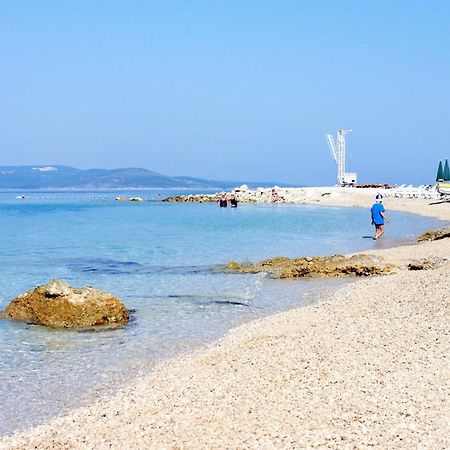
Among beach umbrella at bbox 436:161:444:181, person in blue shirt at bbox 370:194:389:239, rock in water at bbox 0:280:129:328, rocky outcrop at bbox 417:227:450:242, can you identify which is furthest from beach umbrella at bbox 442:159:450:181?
rock in water at bbox 0:280:129:328

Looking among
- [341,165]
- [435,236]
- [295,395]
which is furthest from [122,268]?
[341,165]

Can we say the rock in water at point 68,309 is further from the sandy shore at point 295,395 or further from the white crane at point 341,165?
the white crane at point 341,165

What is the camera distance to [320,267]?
54.2ft

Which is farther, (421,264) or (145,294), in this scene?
(421,264)

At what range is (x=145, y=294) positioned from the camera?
14266 millimetres

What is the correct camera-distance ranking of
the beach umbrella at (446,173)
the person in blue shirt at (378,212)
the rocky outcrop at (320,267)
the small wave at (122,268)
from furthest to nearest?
1. the beach umbrella at (446,173)
2. the person in blue shirt at (378,212)
3. the small wave at (122,268)
4. the rocky outcrop at (320,267)

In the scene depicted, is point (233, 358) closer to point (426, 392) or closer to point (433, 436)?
point (426, 392)

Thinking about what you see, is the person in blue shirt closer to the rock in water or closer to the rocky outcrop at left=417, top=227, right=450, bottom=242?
the rocky outcrop at left=417, top=227, right=450, bottom=242

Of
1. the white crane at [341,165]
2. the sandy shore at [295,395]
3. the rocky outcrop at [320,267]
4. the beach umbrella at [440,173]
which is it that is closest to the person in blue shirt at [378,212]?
the rocky outcrop at [320,267]

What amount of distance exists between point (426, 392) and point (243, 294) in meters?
8.16

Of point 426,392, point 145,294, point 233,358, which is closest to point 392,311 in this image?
point 233,358

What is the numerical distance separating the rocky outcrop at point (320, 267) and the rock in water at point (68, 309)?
5.93 meters

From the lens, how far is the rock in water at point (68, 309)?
1096 cm

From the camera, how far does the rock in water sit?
432 inches
